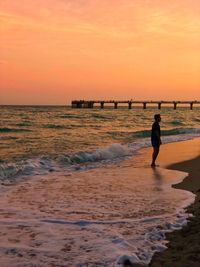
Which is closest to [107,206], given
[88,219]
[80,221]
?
[88,219]

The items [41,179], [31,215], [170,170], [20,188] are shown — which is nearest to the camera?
[31,215]

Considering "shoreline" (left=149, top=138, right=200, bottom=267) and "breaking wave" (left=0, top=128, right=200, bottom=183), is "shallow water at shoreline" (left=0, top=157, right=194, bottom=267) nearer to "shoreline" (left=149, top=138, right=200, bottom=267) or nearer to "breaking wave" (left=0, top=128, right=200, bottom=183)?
"shoreline" (left=149, top=138, right=200, bottom=267)

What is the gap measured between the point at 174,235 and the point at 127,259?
1.12m

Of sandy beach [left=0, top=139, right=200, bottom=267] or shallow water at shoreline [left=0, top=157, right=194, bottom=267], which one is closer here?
sandy beach [left=0, top=139, right=200, bottom=267]

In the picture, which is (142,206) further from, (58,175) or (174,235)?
(58,175)

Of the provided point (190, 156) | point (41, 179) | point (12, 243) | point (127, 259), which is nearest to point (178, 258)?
point (127, 259)

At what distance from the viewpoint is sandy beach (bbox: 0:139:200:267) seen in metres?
5.05

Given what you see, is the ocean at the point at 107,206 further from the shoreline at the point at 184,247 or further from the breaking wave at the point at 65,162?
the shoreline at the point at 184,247

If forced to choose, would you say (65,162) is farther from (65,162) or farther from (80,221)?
(80,221)

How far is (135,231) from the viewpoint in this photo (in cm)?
612

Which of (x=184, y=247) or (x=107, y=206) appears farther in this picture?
(x=107, y=206)

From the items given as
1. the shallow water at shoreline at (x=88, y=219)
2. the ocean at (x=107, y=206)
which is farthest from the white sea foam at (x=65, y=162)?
the shallow water at shoreline at (x=88, y=219)

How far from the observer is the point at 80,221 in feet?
21.6

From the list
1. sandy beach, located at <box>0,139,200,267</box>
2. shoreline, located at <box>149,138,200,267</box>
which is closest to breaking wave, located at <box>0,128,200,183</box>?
sandy beach, located at <box>0,139,200,267</box>
